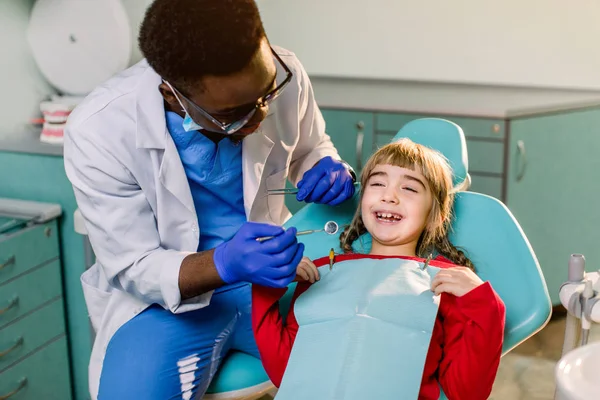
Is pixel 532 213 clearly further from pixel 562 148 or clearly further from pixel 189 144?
pixel 189 144

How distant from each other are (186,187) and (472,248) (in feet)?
2.02

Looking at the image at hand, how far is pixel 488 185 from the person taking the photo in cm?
273

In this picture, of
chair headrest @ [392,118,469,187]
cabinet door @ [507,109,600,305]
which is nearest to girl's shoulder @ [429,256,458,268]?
chair headrest @ [392,118,469,187]

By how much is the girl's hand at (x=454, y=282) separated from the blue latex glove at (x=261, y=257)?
0.26 metres

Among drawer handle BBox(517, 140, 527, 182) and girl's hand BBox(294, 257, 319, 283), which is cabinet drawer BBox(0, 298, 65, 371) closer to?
girl's hand BBox(294, 257, 319, 283)

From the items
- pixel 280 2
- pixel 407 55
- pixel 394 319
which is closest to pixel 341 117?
pixel 407 55

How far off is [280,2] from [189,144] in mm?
1870

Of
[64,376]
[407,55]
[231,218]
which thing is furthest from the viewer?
[407,55]

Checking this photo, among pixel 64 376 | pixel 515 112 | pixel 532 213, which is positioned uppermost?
pixel 515 112

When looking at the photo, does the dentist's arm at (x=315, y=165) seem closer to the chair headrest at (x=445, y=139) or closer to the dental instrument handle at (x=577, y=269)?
the chair headrest at (x=445, y=139)

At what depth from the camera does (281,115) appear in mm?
1729

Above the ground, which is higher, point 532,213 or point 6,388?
point 532,213

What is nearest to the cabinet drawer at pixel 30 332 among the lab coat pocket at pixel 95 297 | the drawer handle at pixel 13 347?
the drawer handle at pixel 13 347

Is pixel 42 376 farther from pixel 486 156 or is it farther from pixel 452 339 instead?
pixel 486 156
